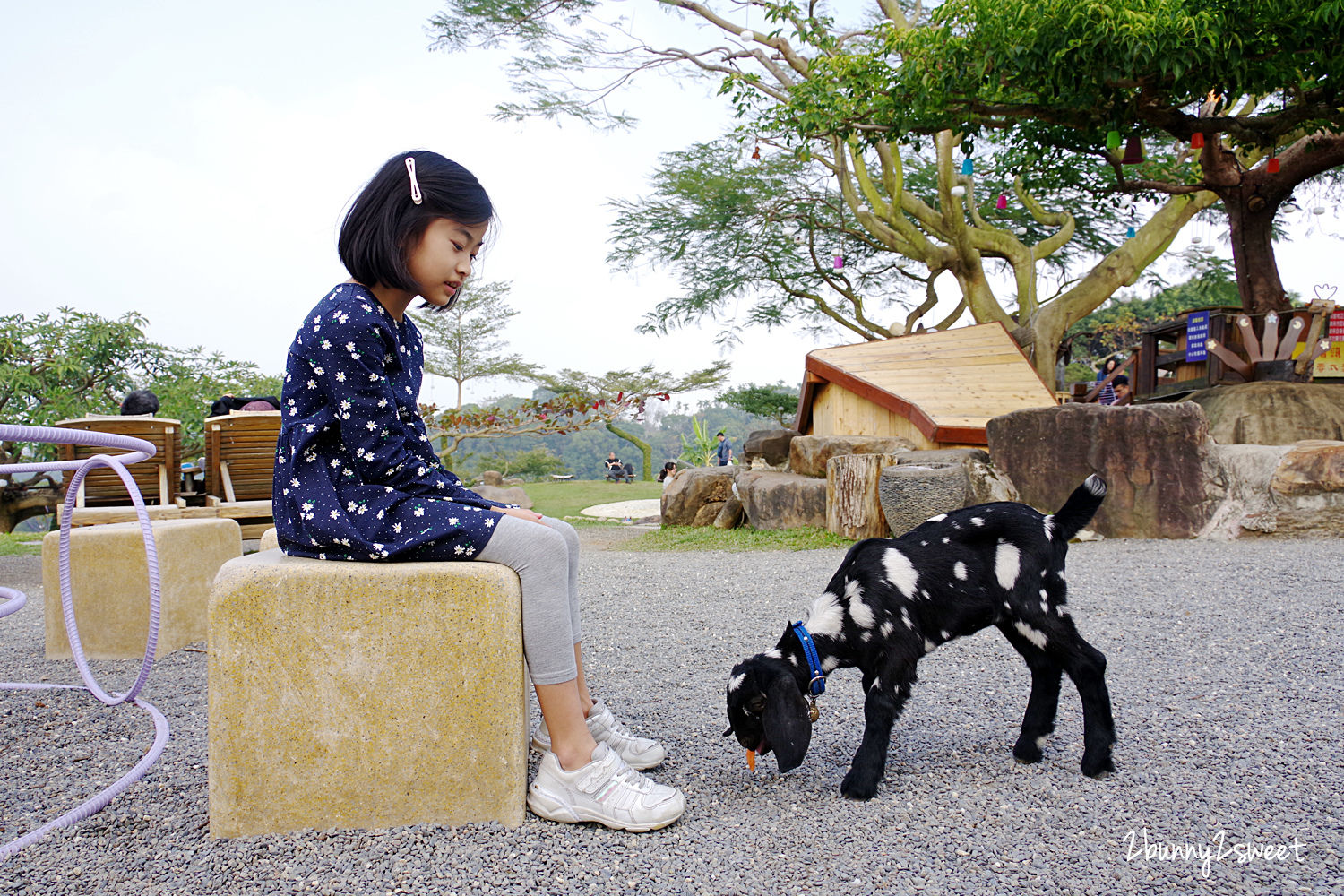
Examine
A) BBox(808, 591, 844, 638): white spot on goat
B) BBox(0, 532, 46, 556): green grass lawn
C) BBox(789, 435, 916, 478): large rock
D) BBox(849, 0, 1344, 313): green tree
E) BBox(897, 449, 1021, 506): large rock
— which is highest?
BBox(849, 0, 1344, 313): green tree

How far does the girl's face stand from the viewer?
1.83 metres

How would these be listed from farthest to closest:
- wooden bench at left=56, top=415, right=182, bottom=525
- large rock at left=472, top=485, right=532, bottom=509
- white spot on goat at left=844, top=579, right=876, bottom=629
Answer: large rock at left=472, top=485, right=532, bottom=509, wooden bench at left=56, top=415, right=182, bottom=525, white spot on goat at left=844, top=579, right=876, bottom=629

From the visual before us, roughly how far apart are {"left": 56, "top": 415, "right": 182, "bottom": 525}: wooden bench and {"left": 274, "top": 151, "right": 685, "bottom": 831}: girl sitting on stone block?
4017 millimetres

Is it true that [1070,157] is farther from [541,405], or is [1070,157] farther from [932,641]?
[932,641]

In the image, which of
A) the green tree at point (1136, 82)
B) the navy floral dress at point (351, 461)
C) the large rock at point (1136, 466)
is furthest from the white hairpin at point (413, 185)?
the green tree at point (1136, 82)

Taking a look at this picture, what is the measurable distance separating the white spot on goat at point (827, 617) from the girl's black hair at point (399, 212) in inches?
47.7

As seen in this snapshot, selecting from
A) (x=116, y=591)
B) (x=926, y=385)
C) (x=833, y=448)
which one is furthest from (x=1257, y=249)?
(x=116, y=591)

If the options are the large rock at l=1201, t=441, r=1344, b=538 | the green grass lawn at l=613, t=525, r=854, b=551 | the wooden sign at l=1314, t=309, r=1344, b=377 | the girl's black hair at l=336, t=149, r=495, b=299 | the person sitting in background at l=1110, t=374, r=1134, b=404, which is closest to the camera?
the girl's black hair at l=336, t=149, r=495, b=299

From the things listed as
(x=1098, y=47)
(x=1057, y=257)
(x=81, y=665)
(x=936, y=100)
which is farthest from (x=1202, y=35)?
(x=1057, y=257)

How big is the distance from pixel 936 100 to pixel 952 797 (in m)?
7.14

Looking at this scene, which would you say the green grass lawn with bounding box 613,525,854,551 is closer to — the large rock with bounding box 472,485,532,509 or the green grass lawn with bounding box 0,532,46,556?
the green grass lawn with bounding box 0,532,46,556

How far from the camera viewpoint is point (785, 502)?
711 centimetres

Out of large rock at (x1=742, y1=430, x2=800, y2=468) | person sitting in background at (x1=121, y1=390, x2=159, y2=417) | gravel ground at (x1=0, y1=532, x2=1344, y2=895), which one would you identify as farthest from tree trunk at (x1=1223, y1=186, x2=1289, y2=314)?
person sitting in background at (x1=121, y1=390, x2=159, y2=417)

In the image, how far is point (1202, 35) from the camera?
19.9 ft
